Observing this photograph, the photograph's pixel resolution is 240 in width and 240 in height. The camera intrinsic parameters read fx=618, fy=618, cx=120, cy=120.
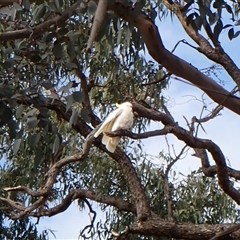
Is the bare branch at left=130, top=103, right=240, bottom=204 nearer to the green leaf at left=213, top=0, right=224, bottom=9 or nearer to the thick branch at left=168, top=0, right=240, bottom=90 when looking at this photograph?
the thick branch at left=168, top=0, right=240, bottom=90

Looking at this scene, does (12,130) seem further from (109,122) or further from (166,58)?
(109,122)

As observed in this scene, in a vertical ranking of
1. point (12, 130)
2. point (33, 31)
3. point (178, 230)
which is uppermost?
point (33, 31)

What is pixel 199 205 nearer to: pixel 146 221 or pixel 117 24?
pixel 146 221

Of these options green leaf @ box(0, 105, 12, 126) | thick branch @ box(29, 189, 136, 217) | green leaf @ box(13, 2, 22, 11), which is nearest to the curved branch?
green leaf @ box(13, 2, 22, 11)

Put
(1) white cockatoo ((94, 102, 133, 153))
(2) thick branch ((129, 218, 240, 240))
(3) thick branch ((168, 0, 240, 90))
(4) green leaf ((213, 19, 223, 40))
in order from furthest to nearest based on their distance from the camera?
1. (2) thick branch ((129, 218, 240, 240))
2. (3) thick branch ((168, 0, 240, 90))
3. (1) white cockatoo ((94, 102, 133, 153))
4. (4) green leaf ((213, 19, 223, 40))

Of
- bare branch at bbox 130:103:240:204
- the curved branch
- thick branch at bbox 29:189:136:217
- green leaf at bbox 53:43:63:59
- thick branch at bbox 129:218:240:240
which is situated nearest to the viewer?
the curved branch

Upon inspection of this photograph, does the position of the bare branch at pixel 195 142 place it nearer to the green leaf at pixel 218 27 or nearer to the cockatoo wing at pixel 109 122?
the cockatoo wing at pixel 109 122

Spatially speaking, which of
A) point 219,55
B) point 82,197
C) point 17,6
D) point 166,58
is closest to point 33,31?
point 17,6

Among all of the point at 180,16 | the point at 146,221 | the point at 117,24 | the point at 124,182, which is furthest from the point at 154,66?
the point at 117,24

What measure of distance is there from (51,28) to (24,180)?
3265 millimetres

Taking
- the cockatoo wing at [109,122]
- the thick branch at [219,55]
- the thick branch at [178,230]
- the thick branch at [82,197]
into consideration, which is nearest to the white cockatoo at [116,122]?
the cockatoo wing at [109,122]

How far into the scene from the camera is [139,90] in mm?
5004

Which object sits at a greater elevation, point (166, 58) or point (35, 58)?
point (35, 58)

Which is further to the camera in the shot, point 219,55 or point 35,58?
point 219,55
